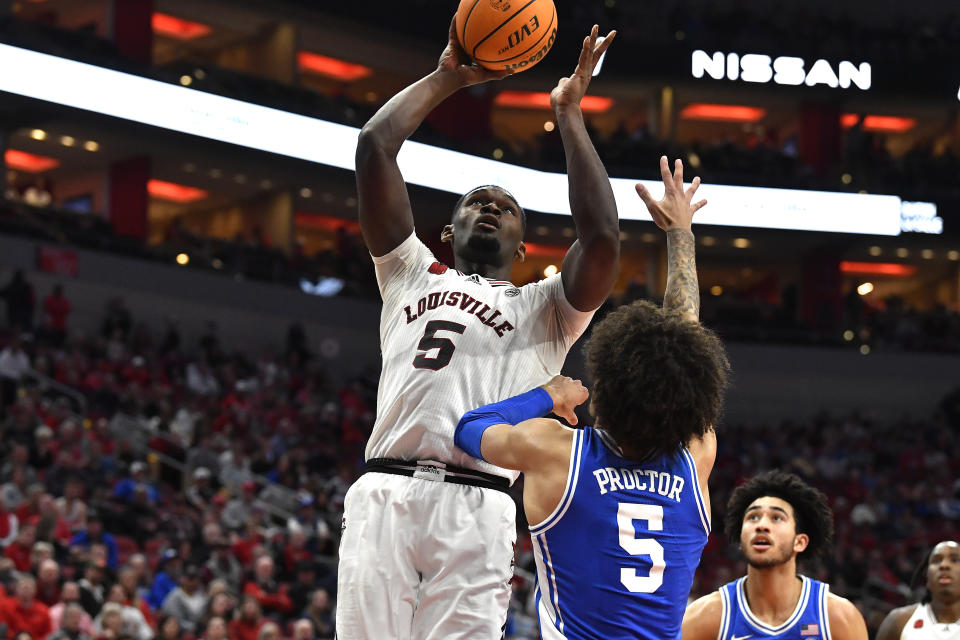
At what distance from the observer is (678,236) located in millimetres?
4539

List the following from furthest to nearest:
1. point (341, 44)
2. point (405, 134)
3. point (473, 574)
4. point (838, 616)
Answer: point (341, 44), point (838, 616), point (405, 134), point (473, 574)

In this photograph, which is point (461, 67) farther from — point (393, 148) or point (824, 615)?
point (824, 615)

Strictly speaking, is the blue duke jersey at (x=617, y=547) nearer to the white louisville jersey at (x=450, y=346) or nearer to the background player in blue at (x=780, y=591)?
the white louisville jersey at (x=450, y=346)

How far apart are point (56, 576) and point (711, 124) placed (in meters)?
26.7

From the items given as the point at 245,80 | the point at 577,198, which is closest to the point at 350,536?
the point at 577,198

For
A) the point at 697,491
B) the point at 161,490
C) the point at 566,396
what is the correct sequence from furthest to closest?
the point at 161,490 → the point at 566,396 → the point at 697,491

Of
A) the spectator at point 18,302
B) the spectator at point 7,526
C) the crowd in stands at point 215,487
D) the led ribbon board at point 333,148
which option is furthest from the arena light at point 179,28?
the spectator at point 7,526

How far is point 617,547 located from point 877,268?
31978mm

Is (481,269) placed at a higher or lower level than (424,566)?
higher

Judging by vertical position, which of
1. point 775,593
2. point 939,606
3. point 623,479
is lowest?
point 939,606

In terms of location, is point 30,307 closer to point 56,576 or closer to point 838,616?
point 56,576

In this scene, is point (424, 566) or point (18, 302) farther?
point (18, 302)

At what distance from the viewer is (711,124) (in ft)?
113

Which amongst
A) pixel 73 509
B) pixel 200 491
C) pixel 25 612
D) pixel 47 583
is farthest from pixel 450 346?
pixel 200 491
